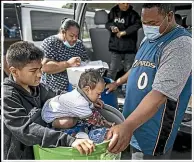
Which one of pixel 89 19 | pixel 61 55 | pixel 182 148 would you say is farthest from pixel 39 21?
pixel 182 148

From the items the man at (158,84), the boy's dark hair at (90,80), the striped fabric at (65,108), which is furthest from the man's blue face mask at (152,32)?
the striped fabric at (65,108)

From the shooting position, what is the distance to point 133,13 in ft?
15.1

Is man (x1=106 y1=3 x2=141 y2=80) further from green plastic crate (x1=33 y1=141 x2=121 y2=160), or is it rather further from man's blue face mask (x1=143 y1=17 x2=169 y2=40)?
green plastic crate (x1=33 y1=141 x2=121 y2=160)

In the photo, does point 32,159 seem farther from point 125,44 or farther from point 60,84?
point 125,44

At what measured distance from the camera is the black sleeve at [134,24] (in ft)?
15.0

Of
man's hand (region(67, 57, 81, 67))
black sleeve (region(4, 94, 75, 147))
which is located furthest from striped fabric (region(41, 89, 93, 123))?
man's hand (region(67, 57, 81, 67))

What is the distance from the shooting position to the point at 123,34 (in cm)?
465

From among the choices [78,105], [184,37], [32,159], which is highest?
[184,37]

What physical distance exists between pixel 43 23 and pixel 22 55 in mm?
3171

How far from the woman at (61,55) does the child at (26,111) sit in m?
1.03

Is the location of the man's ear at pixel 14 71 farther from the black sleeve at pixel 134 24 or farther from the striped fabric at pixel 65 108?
the black sleeve at pixel 134 24

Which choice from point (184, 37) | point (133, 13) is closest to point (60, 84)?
point (184, 37)

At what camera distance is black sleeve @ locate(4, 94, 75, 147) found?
164cm

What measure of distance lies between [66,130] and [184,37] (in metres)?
0.80
